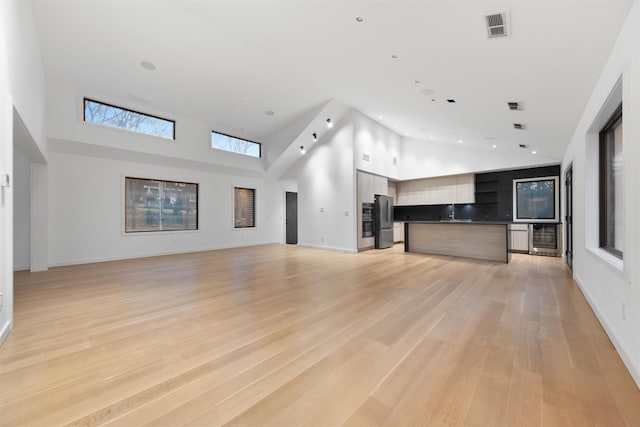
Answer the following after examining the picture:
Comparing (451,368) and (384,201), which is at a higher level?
(384,201)

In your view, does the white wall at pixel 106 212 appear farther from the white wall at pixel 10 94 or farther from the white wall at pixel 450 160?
the white wall at pixel 450 160

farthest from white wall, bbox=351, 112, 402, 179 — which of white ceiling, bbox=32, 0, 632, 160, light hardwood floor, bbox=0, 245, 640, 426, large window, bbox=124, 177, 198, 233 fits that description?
large window, bbox=124, 177, 198, 233

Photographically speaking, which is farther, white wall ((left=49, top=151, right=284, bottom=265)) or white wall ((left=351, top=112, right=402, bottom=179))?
white wall ((left=351, top=112, right=402, bottom=179))

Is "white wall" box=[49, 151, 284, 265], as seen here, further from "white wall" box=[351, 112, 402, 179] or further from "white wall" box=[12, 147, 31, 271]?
"white wall" box=[351, 112, 402, 179]

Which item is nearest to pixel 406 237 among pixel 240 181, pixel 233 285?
pixel 233 285

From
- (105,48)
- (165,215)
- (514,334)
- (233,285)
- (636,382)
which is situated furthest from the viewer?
(165,215)

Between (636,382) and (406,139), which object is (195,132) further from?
(636,382)

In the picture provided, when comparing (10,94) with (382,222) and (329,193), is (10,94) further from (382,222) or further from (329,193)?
(382,222)

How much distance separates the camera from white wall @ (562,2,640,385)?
70.4 inches

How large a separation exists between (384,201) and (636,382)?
7.04 m

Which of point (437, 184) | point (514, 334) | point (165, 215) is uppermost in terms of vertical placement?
point (437, 184)

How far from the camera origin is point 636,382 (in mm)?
1700

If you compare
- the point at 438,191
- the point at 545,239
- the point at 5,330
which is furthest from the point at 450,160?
the point at 5,330

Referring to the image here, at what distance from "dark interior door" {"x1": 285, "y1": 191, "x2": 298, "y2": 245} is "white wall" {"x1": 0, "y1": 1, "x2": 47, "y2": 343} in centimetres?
735
